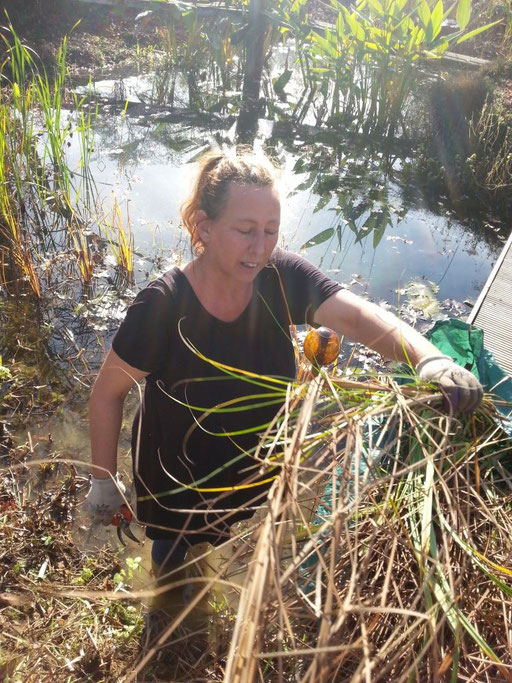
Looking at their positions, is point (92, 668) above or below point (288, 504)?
below

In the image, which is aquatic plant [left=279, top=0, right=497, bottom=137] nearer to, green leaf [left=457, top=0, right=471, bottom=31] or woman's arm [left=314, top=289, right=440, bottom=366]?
green leaf [left=457, top=0, right=471, bottom=31]

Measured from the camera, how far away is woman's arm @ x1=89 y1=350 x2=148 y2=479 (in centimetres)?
171

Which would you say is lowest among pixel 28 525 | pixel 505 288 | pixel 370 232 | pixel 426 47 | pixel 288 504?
pixel 28 525

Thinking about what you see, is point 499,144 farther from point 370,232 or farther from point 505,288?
point 505,288

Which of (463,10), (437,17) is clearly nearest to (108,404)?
(437,17)

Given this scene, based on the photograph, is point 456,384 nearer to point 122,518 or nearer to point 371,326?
point 371,326

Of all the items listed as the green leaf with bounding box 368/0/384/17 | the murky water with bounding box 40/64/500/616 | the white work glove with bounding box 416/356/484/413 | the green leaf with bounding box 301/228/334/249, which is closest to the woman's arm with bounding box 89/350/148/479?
the white work glove with bounding box 416/356/484/413

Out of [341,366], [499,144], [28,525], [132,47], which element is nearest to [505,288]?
[341,366]

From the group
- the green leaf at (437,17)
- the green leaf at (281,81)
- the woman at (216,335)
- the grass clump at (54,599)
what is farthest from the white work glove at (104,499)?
the green leaf at (281,81)

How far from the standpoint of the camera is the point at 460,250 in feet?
16.6

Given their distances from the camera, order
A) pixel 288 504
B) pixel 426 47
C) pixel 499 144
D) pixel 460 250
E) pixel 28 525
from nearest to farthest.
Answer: pixel 288 504 < pixel 28 525 < pixel 460 250 < pixel 499 144 < pixel 426 47

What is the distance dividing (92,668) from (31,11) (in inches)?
389

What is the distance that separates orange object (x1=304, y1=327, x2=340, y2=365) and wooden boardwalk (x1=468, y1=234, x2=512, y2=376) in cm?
108

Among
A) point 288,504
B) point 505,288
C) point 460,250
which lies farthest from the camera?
point 460,250
